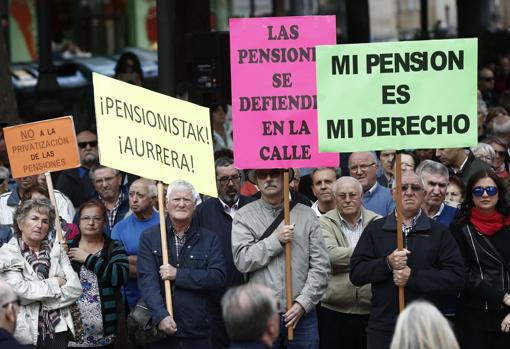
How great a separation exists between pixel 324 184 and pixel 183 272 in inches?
87.5

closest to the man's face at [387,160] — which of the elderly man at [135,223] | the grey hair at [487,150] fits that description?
the grey hair at [487,150]

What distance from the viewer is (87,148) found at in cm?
1440

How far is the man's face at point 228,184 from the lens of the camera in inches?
424

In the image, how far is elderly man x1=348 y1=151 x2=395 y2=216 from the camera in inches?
444

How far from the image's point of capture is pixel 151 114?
994cm

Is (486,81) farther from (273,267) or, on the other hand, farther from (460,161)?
(273,267)

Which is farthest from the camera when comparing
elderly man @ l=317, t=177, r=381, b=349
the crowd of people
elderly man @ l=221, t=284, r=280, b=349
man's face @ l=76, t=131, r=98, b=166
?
man's face @ l=76, t=131, r=98, b=166

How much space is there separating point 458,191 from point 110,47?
1260 inches

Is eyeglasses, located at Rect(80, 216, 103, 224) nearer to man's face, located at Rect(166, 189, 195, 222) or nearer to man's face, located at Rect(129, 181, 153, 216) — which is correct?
man's face, located at Rect(129, 181, 153, 216)

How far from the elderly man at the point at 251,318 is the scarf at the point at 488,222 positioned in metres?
3.35

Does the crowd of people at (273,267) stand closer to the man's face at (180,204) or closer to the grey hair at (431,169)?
the man's face at (180,204)

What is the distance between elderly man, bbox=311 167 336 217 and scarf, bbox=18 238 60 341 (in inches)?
91.1

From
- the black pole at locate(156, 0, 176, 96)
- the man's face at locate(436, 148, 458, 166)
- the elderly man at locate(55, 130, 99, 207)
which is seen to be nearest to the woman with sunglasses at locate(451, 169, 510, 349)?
the man's face at locate(436, 148, 458, 166)

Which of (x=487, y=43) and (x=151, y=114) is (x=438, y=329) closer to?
(x=151, y=114)
